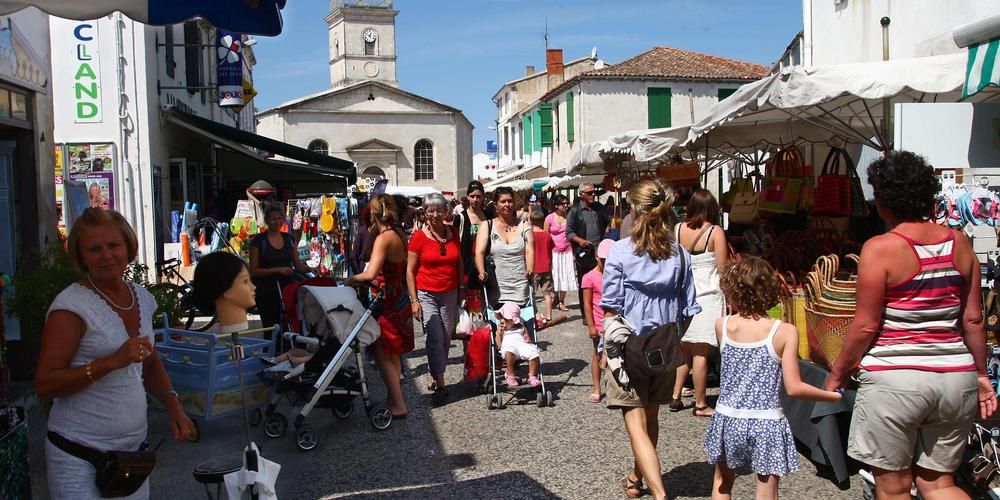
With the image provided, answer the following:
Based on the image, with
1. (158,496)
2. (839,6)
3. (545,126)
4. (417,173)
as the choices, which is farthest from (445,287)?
(417,173)

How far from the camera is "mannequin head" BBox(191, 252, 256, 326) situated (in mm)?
4227

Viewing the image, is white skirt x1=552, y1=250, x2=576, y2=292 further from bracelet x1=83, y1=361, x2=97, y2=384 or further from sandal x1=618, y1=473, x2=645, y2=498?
bracelet x1=83, y1=361, x2=97, y2=384

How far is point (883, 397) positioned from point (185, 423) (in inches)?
105

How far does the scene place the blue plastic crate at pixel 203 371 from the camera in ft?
18.1

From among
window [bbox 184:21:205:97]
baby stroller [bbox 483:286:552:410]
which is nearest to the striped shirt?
baby stroller [bbox 483:286:552:410]

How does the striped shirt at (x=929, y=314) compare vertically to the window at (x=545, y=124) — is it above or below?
below

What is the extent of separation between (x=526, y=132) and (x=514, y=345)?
4404cm

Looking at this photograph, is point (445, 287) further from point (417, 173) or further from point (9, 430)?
point (417, 173)

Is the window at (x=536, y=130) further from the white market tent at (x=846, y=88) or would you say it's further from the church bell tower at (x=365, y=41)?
the white market tent at (x=846, y=88)

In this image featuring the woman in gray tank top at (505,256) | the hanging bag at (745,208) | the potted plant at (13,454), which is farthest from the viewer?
the hanging bag at (745,208)

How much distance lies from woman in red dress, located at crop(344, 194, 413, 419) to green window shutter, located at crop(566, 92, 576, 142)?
108 ft

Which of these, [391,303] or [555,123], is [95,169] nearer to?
[391,303]

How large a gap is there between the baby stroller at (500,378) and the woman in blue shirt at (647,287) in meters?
2.30

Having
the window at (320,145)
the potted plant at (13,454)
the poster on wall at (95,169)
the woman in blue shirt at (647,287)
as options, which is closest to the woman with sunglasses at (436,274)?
the woman in blue shirt at (647,287)
